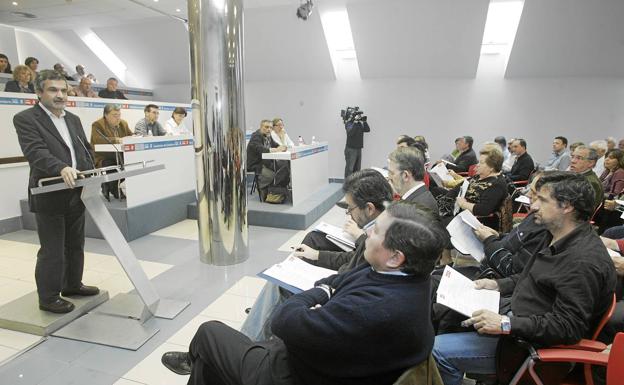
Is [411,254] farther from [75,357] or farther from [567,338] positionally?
[75,357]

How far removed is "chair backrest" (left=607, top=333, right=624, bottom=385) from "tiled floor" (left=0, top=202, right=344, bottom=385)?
1.85 metres

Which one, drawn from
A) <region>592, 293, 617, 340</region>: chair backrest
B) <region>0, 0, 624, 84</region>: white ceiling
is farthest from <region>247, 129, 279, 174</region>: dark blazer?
<region>592, 293, 617, 340</region>: chair backrest

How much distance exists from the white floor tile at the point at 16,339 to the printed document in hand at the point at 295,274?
1.63 m

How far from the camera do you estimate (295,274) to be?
5.97ft

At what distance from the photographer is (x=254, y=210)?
501 cm

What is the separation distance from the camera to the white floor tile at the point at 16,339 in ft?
7.38

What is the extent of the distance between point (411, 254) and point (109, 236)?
191cm

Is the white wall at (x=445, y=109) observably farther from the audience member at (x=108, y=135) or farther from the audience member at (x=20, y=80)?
the audience member at (x=20, y=80)

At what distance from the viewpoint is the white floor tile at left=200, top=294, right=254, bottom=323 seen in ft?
8.64

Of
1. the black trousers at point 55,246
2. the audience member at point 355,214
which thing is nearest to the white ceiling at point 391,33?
the black trousers at point 55,246

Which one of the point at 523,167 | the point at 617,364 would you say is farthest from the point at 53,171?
the point at 523,167

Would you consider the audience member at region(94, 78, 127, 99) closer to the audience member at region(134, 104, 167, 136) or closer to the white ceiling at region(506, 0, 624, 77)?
the audience member at region(134, 104, 167, 136)

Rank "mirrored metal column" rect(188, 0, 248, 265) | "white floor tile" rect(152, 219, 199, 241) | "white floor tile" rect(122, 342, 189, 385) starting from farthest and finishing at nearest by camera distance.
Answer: "white floor tile" rect(152, 219, 199, 241) < "mirrored metal column" rect(188, 0, 248, 265) < "white floor tile" rect(122, 342, 189, 385)

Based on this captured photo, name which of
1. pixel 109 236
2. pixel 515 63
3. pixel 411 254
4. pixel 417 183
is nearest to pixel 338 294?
pixel 411 254
